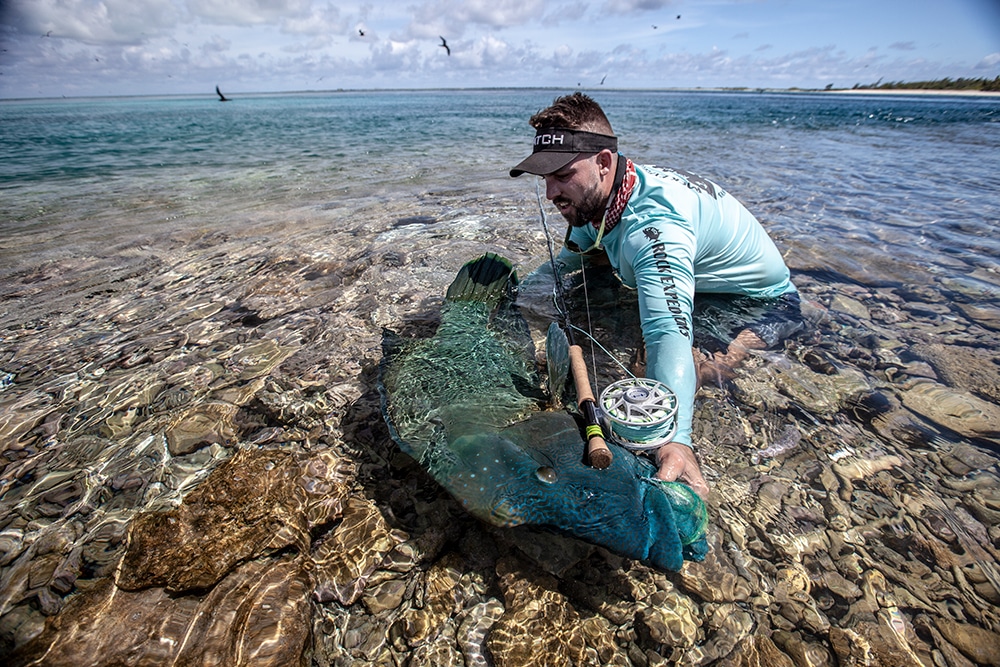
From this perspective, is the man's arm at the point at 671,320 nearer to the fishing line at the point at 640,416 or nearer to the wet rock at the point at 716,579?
the fishing line at the point at 640,416

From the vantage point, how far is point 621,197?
3.10m

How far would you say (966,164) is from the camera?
45.6ft

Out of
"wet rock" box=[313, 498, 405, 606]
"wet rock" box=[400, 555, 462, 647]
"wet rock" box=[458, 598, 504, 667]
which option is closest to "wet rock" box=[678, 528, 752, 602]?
"wet rock" box=[458, 598, 504, 667]

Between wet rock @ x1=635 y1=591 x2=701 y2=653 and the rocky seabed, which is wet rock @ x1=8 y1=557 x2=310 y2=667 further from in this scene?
wet rock @ x1=635 y1=591 x2=701 y2=653

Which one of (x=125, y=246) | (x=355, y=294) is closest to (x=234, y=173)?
(x=125, y=246)

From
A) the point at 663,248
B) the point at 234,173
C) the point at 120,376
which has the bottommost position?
the point at 234,173

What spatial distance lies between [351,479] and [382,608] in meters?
0.82

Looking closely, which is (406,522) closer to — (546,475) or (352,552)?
(352,552)

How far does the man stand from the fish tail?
107 cm

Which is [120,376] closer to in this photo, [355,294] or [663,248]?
[355,294]

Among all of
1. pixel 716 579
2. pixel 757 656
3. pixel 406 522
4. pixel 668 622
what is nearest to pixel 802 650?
pixel 757 656

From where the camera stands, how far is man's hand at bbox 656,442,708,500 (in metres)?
2.29

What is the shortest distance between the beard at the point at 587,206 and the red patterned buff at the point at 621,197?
67 mm

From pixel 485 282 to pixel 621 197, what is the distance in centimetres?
169
